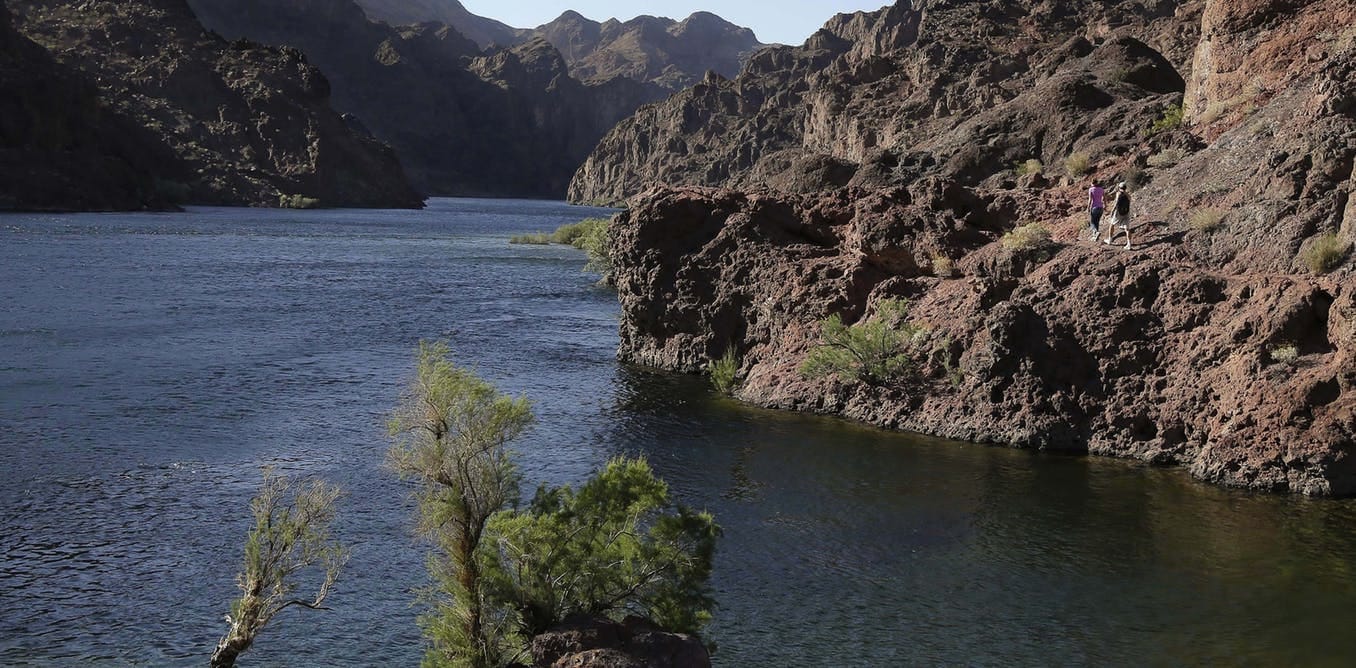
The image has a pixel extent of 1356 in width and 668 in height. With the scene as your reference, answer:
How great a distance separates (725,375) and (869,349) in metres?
4.54

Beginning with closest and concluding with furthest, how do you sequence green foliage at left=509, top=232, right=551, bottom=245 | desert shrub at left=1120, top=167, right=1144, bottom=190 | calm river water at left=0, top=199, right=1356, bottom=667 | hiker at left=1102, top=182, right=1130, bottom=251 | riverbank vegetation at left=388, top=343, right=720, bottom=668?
riverbank vegetation at left=388, top=343, right=720, bottom=668
calm river water at left=0, top=199, right=1356, bottom=667
hiker at left=1102, top=182, right=1130, bottom=251
desert shrub at left=1120, top=167, right=1144, bottom=190
green foliage at left=509, top=232, right=551, bottom=245

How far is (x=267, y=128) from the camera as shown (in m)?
166

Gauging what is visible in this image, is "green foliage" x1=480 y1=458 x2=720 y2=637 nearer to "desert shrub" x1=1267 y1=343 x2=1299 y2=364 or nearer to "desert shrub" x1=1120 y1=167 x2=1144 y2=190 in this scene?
"desert shrub" x1=1267 y1=343 x2=1299 y2=364

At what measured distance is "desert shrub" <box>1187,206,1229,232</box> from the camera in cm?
2439

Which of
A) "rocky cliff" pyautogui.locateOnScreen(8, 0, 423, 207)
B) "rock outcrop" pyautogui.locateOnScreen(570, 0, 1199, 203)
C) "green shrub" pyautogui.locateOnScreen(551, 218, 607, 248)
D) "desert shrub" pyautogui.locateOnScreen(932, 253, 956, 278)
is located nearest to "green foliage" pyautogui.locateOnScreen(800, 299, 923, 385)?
"desert shrub" pyautogui.locateOnScreen(932, 253, 956, 278)

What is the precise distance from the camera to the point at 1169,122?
32688 mm

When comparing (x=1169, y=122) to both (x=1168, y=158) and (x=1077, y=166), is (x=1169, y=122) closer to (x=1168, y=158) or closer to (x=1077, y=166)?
(x=1077, y=166)

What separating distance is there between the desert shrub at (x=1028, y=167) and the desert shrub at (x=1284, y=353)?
15293mm

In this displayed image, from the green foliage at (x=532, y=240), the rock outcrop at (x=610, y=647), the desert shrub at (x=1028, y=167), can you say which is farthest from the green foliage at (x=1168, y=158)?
the green foliage at (x=532, y=240)

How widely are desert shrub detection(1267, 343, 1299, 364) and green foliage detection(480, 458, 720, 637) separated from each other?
1380cm

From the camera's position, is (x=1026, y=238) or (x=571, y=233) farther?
(x=571, y=233)

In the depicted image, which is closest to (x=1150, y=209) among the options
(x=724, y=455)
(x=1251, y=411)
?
(x=1251, y=411)

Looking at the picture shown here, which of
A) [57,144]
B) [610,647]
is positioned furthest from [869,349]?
[57,144]

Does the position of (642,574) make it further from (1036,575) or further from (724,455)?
(724,455)
